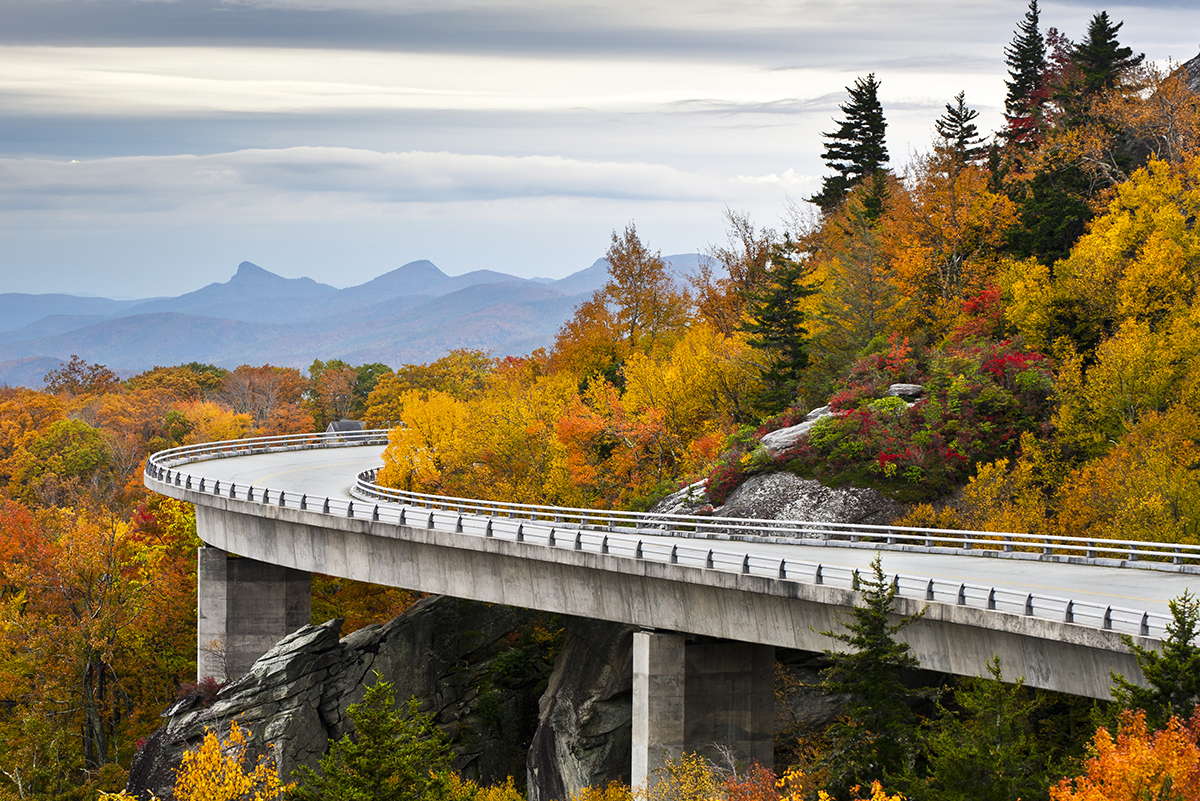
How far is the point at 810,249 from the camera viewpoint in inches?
3292

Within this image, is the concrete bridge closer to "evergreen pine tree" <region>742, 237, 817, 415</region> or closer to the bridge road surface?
the bridge road surface

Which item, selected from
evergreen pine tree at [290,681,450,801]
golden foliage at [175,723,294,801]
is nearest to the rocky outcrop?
golden foliage at [175,723,294,801]

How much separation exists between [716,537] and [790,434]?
9342 millimetres

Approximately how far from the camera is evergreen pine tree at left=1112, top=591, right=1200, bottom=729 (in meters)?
21.4

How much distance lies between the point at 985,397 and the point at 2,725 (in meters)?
44.4

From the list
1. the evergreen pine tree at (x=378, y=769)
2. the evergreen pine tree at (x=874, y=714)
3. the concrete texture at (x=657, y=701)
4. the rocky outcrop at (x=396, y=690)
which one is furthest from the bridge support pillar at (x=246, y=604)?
the evergreen pine tree at (x=874, y=714)

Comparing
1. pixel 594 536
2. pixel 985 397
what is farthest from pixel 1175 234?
pixel 594 536

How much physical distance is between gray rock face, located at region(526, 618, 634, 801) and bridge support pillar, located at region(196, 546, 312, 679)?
52.9 ft

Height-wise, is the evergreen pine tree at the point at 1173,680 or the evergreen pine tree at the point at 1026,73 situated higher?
the evergreen pine tree at the point at 1026,73

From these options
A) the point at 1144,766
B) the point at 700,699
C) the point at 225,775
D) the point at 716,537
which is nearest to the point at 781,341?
the point at 716,537

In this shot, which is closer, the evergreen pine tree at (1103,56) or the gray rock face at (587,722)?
the gray rock face at (587,722)

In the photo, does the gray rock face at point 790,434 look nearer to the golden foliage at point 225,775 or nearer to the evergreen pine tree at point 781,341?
the evergreen pine tree at point 781,341

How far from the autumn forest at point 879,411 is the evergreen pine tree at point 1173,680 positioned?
5.75ft

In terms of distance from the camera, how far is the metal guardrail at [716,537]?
26.5 meters
